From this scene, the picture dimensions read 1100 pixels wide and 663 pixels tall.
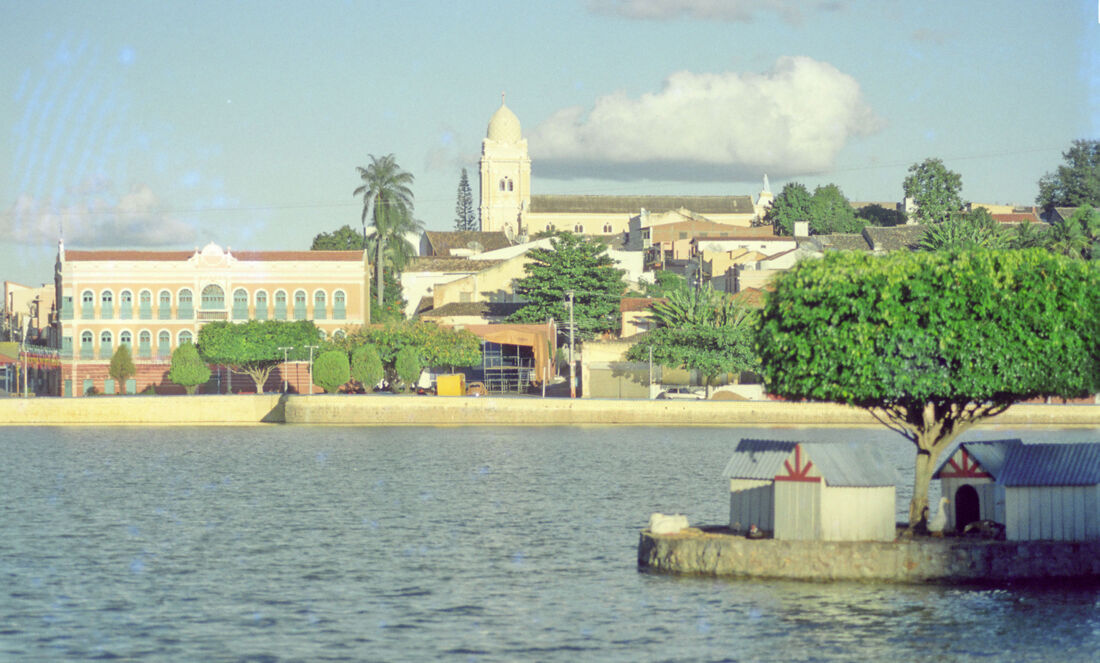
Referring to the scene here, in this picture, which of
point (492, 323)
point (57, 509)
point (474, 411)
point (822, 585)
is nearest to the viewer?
point (822, 585)

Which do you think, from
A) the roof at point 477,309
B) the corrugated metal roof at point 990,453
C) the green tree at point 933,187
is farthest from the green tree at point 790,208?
the corrugated metal roof at point 990,453

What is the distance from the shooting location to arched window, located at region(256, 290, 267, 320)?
11162cm

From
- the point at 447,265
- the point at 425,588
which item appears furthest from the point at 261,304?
the point at 425,588

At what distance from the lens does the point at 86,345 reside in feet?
362

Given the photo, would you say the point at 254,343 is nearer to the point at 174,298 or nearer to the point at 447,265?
the point at 174,298

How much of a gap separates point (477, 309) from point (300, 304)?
1348 centimetres

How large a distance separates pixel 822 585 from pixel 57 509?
1046 inches

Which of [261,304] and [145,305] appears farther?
[261,304]

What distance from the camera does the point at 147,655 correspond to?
80.6 ft

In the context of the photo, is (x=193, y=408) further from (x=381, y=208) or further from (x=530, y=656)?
(x=530, y=656)

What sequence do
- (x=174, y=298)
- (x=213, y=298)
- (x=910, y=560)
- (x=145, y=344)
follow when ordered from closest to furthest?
(x=910, y=560), (x=145, y=344), (x=174, y=298), (x=213, y=298)

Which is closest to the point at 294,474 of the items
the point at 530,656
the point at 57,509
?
the point at 57,509

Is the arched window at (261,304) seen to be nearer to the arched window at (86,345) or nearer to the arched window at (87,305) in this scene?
the arched window at (87,305)

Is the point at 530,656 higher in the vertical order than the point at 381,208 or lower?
lower
